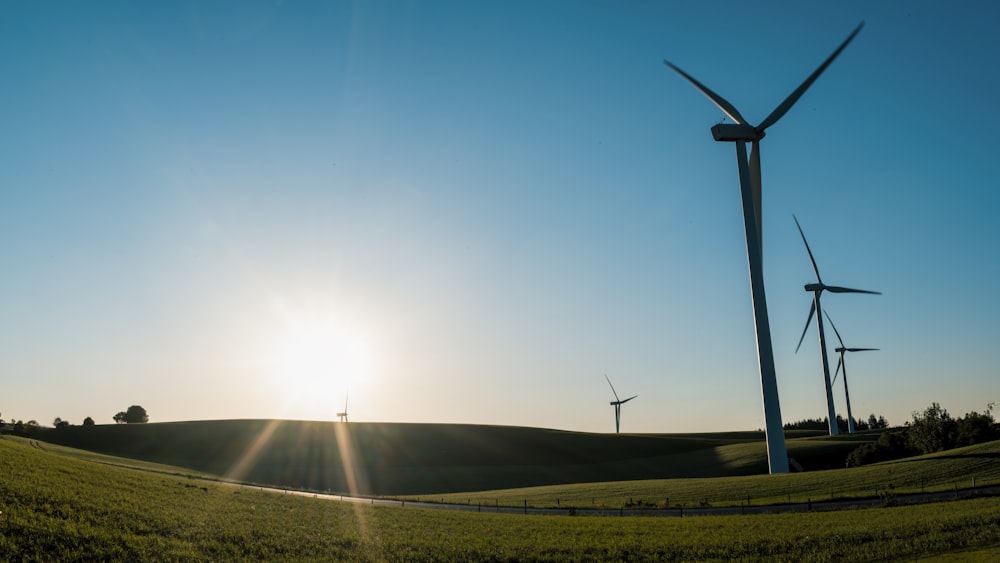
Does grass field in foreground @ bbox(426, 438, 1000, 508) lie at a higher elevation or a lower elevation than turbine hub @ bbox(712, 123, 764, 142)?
lower

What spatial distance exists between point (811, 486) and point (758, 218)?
30.7m

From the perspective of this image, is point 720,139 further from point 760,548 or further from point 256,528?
point 256,528

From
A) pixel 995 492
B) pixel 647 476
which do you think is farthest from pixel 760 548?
pixel 647 476

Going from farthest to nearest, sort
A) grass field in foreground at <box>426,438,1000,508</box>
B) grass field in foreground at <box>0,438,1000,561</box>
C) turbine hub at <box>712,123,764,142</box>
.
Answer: turbine hub at <box>712,123,764,142</box>
grass field in foreground at <box>426,438,1000,508</box>
grass field in foreground at <box>0,438,1000,561</box>

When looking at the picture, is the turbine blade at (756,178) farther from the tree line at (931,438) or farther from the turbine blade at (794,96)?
the tree line at (931,438)

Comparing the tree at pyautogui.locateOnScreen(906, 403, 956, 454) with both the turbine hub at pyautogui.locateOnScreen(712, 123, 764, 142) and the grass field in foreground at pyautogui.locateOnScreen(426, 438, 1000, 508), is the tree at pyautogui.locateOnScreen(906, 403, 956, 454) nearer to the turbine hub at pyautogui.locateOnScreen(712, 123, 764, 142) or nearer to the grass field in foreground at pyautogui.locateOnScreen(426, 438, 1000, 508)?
the grass field in foreground at pyautogui.locateOnScreen(426, 438, 1000, 508)

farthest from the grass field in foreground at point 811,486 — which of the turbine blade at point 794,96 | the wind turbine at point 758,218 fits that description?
the turbine blade at point 794,96

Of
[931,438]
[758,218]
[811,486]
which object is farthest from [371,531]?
[931,438]

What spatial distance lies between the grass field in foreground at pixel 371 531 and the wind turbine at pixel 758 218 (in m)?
23.7

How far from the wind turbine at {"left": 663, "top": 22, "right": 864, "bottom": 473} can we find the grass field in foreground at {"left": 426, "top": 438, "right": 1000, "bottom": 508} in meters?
5.07

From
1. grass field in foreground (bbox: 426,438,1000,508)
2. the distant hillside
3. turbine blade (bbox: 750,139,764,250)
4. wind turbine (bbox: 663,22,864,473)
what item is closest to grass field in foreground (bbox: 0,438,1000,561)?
grass field in foreground (bbox: 426,438,1000,508)

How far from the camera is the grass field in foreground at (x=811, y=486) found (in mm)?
57750

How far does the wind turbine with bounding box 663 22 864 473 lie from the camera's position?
224ft

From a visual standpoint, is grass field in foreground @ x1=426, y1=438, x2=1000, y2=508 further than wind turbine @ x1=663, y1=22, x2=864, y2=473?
No
